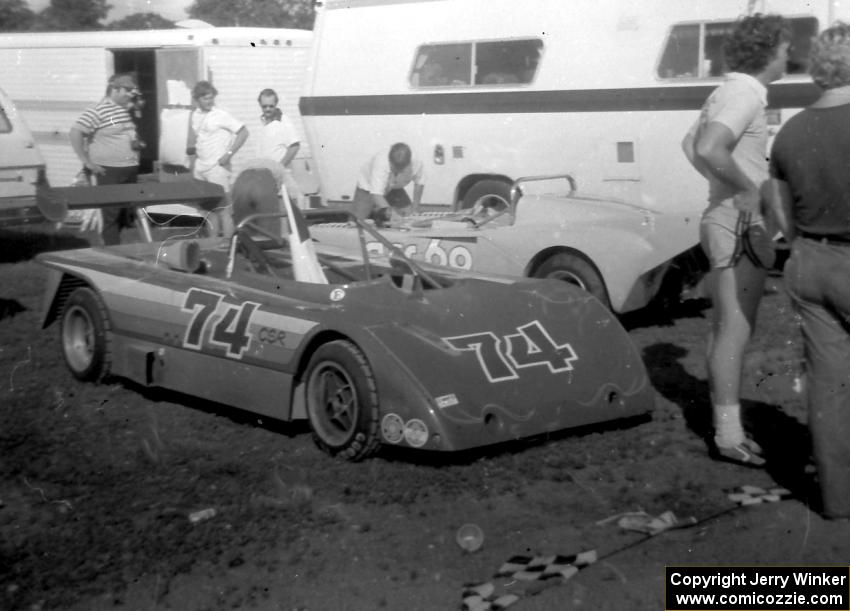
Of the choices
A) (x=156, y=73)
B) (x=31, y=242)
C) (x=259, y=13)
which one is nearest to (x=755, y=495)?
(x=31, y=242)

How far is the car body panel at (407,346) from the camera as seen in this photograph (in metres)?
5.13

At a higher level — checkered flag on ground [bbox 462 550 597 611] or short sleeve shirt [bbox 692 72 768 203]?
short sleeve shirt [bbox 692 72 768 203]

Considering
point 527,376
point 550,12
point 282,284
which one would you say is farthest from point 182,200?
point 550,12

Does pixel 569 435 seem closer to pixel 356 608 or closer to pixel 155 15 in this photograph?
pixel 356 608

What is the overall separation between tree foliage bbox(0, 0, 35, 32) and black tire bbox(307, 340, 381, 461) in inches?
875

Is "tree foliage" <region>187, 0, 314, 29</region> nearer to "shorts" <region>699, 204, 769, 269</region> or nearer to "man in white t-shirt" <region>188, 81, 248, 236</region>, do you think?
"man in white t-shirt" <region>188, 81, 248, 236</region>

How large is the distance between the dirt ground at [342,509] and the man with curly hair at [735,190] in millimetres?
321

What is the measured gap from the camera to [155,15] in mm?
27375

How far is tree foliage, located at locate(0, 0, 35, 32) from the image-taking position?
25328 millimetres

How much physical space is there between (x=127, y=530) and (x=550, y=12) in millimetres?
7628

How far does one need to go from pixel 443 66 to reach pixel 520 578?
27.7 feet

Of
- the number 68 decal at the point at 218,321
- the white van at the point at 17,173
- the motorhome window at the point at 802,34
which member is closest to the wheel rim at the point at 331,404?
the number 68 decal at the point at 218,321

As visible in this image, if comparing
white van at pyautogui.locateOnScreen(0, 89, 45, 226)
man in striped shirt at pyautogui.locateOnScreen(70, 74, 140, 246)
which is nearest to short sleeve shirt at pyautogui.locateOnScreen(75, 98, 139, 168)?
man in striped shirt at pyautogui.locateOnScreen(70, 74, 140, 246)

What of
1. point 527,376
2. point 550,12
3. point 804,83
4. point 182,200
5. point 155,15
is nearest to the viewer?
point 527,376
